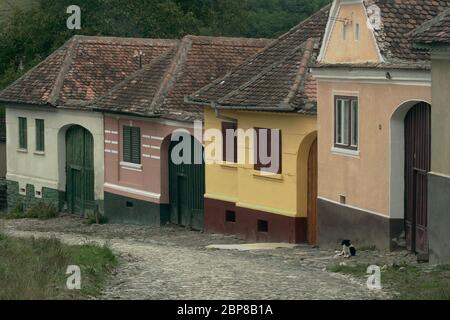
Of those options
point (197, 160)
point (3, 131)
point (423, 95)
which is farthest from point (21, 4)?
point (423, 95)

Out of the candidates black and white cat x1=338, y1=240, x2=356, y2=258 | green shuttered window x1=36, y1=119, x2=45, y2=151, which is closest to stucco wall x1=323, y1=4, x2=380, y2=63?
black and white cat x1=338, y1=240, x2=356, y2=258

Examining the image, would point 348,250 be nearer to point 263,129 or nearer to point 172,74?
point 263,129

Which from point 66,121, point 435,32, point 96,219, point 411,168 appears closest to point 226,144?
point 96,219

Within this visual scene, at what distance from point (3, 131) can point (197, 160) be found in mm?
20622

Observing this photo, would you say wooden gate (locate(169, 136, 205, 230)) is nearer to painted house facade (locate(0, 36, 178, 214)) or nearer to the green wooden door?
painted house facade (locate(0, 36, 178, 214))

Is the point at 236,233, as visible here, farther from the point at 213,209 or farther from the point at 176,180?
the point at 176,180

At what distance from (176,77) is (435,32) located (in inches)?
615

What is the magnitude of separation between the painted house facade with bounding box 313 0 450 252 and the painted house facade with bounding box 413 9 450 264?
118 centimetres

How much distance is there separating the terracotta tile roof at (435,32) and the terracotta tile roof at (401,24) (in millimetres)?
2269

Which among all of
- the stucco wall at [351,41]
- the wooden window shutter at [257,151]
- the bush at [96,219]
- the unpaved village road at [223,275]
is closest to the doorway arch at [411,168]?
the stucco wall at [351,41]

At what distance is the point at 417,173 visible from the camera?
2328cm

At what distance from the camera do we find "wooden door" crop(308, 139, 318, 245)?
27938 mm

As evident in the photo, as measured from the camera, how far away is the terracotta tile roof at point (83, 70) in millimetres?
39094

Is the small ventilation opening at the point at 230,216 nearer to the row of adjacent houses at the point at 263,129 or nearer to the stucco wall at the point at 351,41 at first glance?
the row of adjacent houses at the point at 263,129
